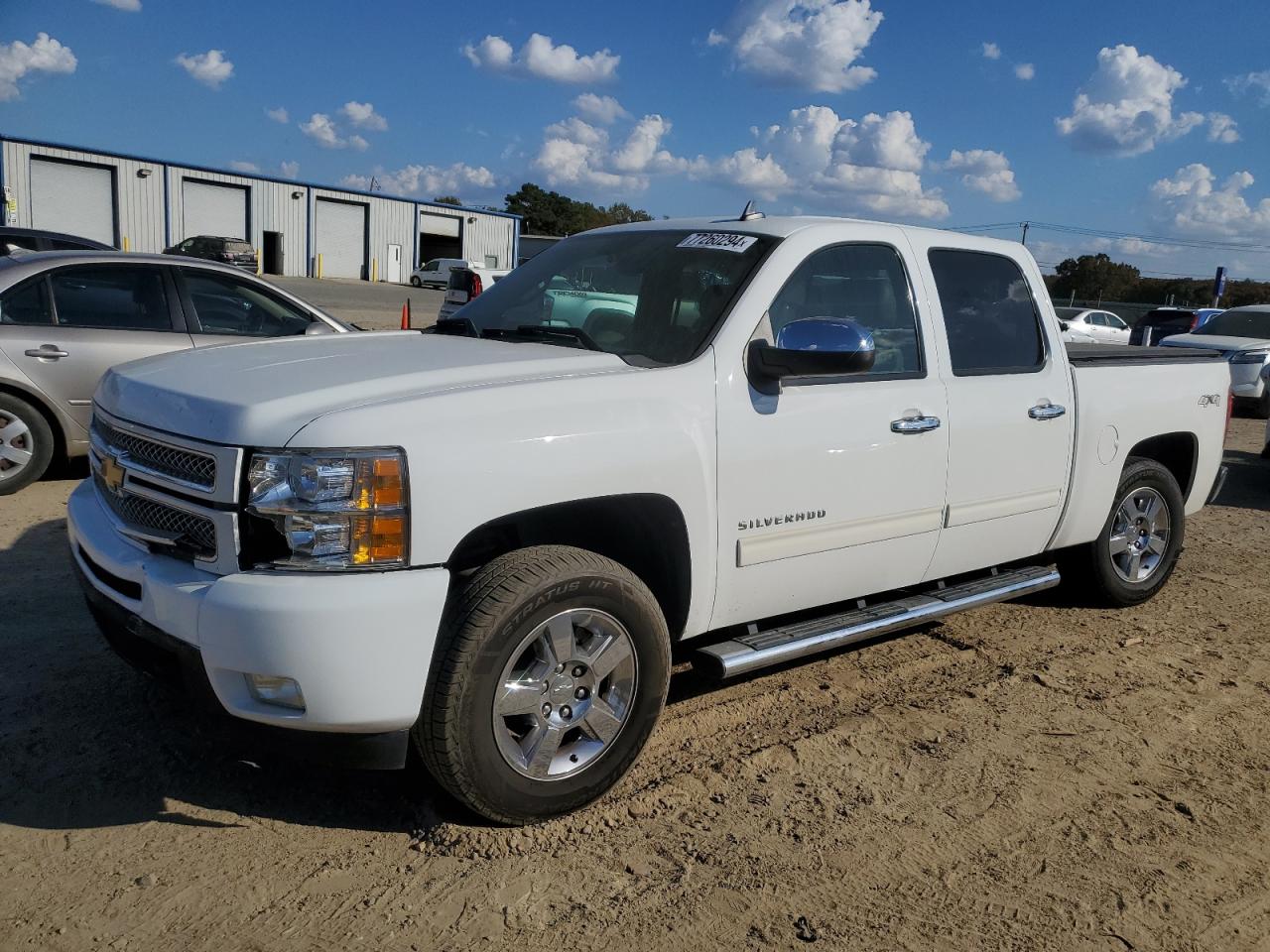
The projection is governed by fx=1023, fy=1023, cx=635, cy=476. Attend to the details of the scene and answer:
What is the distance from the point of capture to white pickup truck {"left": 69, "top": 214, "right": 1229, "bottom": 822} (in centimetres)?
271

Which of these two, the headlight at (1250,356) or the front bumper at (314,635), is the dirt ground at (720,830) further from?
the headlight at (1250,356)

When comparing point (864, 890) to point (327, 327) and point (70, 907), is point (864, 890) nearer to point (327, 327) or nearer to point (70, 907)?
point (70, 907)

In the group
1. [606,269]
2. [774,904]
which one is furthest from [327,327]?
[774,904]

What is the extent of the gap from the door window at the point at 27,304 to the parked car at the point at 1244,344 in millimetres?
13323

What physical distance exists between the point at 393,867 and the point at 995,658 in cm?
310

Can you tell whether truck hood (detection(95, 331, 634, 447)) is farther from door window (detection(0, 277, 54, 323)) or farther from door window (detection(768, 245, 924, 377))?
door window (detection(0, 277, 54, 323))

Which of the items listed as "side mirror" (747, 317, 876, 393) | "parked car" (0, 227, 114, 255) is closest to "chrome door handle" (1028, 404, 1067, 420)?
"side mirror" (747, 317, 876, 393)

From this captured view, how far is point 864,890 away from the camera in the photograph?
2.92 meters

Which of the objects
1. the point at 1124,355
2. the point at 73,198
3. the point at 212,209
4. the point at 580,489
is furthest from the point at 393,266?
the point at 580,489

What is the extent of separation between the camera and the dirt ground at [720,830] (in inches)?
107

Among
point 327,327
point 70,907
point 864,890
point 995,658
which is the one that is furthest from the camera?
point 327,327

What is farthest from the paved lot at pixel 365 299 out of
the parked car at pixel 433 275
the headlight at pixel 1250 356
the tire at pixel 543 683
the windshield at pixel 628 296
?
the tire at pixel 543 683

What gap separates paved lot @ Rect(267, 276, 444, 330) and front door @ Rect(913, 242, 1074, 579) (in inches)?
749

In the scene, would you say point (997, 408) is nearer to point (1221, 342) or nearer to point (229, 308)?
point (229, 308)
